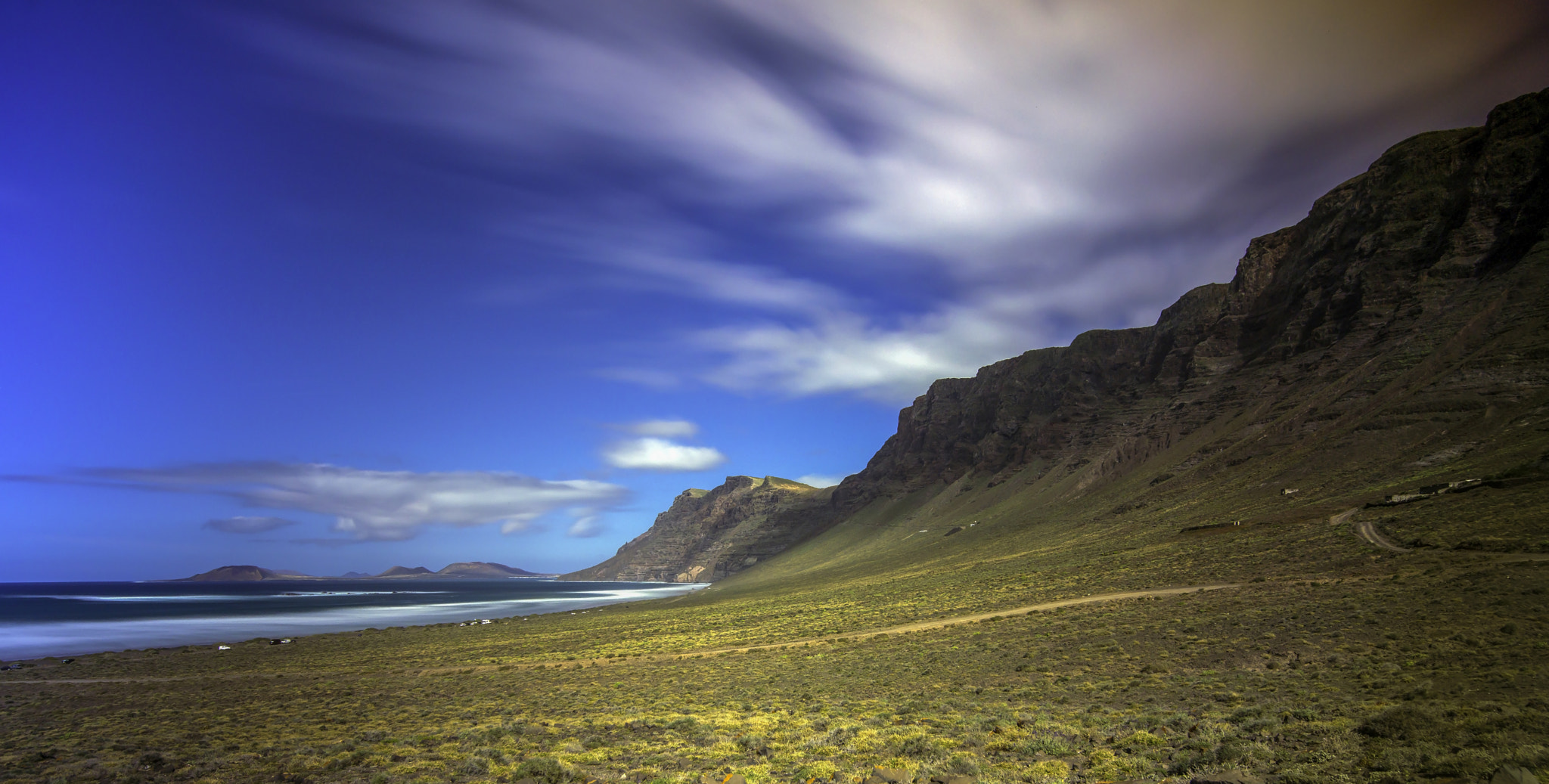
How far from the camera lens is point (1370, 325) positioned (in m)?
66.1

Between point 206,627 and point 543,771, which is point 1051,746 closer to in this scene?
point 543,771

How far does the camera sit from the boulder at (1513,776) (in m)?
7.07

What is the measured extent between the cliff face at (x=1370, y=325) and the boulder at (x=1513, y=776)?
54.3 m

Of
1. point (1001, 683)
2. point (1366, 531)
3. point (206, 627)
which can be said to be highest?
point (1366, 531)

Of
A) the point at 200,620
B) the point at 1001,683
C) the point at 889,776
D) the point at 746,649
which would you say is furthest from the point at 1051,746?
the point at 200,620

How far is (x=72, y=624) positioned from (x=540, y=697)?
79.4 meters

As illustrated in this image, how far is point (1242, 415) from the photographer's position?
2867 inches

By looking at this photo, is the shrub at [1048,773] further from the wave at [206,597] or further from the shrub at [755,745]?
the wave at [206,597]

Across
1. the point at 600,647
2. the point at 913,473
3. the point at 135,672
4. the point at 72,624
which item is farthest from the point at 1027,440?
the point at 72,624

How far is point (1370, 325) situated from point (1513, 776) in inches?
3083

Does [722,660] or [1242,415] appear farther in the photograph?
[1242,415]

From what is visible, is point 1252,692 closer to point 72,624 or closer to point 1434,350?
point 1434,350

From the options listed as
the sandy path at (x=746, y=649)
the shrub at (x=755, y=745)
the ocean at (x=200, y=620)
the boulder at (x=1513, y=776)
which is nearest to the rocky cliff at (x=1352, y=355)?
the sandy path at (x=746, y=649)

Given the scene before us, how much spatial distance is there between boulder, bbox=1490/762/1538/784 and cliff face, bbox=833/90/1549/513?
5427cm
